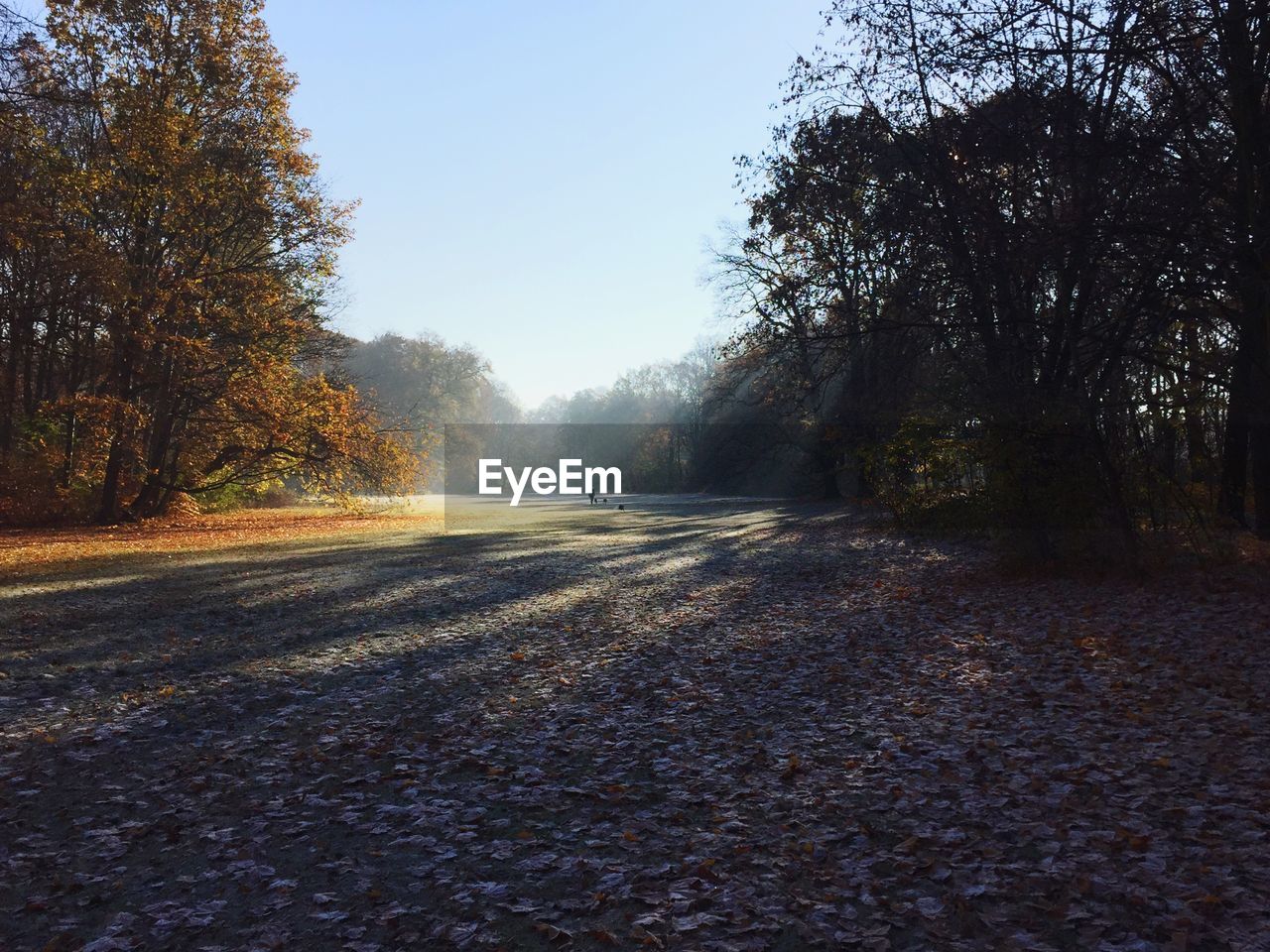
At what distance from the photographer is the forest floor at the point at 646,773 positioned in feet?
Answer: 11.6

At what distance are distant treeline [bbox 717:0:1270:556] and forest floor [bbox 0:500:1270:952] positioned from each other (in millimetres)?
1801

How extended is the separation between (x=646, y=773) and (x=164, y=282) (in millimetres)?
22340

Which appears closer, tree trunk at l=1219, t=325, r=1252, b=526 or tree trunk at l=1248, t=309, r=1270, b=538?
tree trunk at l=1248, t=309, r=1270, b=538

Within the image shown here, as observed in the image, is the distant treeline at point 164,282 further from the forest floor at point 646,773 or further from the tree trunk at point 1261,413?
the tree trunk at point 1261,413

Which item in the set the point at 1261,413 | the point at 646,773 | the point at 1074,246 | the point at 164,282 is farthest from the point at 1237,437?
the point at 164,282

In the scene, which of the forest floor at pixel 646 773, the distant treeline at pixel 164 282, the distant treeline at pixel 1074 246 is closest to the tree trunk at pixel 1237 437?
the distant treeline at pixel 1074 246

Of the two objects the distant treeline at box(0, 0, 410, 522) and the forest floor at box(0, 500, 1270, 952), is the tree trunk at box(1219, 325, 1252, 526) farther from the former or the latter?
the distant treeline at box(0, 0, 410, 522)

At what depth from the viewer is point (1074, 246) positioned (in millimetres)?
9859

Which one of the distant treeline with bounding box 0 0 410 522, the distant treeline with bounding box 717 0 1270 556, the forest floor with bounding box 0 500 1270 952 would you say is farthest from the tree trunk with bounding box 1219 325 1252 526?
the distant treeline with bounding box 0 0 410 522

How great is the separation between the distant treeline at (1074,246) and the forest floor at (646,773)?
1801 mm

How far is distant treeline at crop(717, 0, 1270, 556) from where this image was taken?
31.4ft

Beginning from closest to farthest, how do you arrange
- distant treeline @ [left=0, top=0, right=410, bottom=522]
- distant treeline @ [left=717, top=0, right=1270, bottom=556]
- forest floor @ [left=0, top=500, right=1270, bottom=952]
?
forest floor @ [left=0, top=500, right=1270, bottom=952] < distant treeline @ [left=717, top=0, right=1270, bottom=556] < distant treeline @ [left=0, top=0, right=410, bottom=522]

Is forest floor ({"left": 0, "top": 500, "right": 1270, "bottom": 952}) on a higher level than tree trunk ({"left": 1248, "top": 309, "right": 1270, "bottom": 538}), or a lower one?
lower

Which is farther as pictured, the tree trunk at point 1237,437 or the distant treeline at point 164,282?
the distant treeline at point 164,282
